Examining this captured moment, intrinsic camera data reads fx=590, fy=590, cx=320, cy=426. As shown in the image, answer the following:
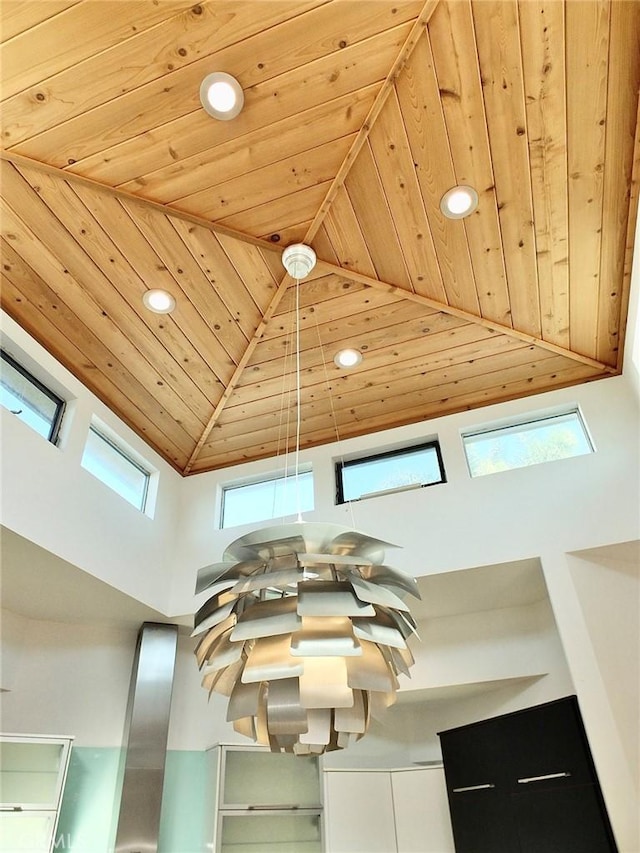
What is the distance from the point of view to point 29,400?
11.0ft

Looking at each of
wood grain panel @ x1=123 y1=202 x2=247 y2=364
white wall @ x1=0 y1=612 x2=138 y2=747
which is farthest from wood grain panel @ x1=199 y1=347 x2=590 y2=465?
white wall @ x1=0 y1=612 x2=138 y2=747

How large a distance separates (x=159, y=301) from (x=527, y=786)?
10.7ft

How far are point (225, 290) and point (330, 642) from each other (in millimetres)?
2327

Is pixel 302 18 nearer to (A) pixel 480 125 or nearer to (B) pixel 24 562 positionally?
(A) pixel 480 125

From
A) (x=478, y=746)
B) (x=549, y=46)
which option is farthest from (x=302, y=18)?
(x=478, y=746)

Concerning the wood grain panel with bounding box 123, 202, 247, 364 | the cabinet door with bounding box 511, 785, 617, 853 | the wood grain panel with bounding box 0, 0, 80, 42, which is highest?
the wood grain panel with bounding box 123, 202, 247, 364

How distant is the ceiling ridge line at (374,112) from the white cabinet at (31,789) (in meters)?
3.12

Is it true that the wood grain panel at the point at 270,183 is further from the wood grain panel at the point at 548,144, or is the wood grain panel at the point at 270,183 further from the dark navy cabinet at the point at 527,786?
the dark navy cabinet at the point at 527,786

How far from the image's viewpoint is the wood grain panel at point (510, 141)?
89.5 inches

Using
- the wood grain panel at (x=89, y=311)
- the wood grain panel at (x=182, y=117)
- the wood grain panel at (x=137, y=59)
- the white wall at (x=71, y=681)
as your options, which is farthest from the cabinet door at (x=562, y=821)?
the wood grain panel at (x=137, y=59)

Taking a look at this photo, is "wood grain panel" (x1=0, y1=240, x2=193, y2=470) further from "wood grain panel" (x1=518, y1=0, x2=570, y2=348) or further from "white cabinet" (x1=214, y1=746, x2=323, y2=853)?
"wood grain panel" (x1=518, y1=0, x2=570, y2=348)

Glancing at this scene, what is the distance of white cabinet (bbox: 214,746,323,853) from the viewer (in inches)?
141

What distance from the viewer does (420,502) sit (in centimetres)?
384

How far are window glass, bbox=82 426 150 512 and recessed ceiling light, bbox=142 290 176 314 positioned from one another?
3.28ft
